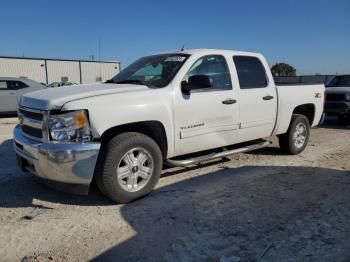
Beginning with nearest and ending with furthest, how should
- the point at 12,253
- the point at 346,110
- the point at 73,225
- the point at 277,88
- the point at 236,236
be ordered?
the point at 12,253, the point at 236,236, the point at 73,225, the point at 277,88, the point at 346,110

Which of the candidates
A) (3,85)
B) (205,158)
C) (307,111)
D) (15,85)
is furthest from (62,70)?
(205,158)

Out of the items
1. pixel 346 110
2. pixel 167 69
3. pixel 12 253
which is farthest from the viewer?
pixel 346 110

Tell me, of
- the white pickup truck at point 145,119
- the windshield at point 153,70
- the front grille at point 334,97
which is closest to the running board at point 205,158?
the white pickup truck at point 145,119

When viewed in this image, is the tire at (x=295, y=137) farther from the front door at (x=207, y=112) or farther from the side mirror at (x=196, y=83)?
the side mirror at (x=196, y=83)

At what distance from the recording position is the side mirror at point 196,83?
16.4 ft

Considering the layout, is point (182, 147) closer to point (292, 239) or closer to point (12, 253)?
point (292, 239)

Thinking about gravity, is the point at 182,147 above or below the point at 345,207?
above

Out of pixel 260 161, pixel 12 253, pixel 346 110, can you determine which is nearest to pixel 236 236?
pixel 12 253

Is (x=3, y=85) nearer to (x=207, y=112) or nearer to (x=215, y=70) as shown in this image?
(x=215, y=70)

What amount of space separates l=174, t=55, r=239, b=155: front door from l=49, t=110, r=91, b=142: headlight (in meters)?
1.28

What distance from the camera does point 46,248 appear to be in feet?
11.5

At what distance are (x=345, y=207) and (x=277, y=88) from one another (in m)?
2.70

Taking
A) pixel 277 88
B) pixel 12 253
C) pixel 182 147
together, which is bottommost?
pixel 12 253

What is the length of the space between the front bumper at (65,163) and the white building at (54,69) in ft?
125
